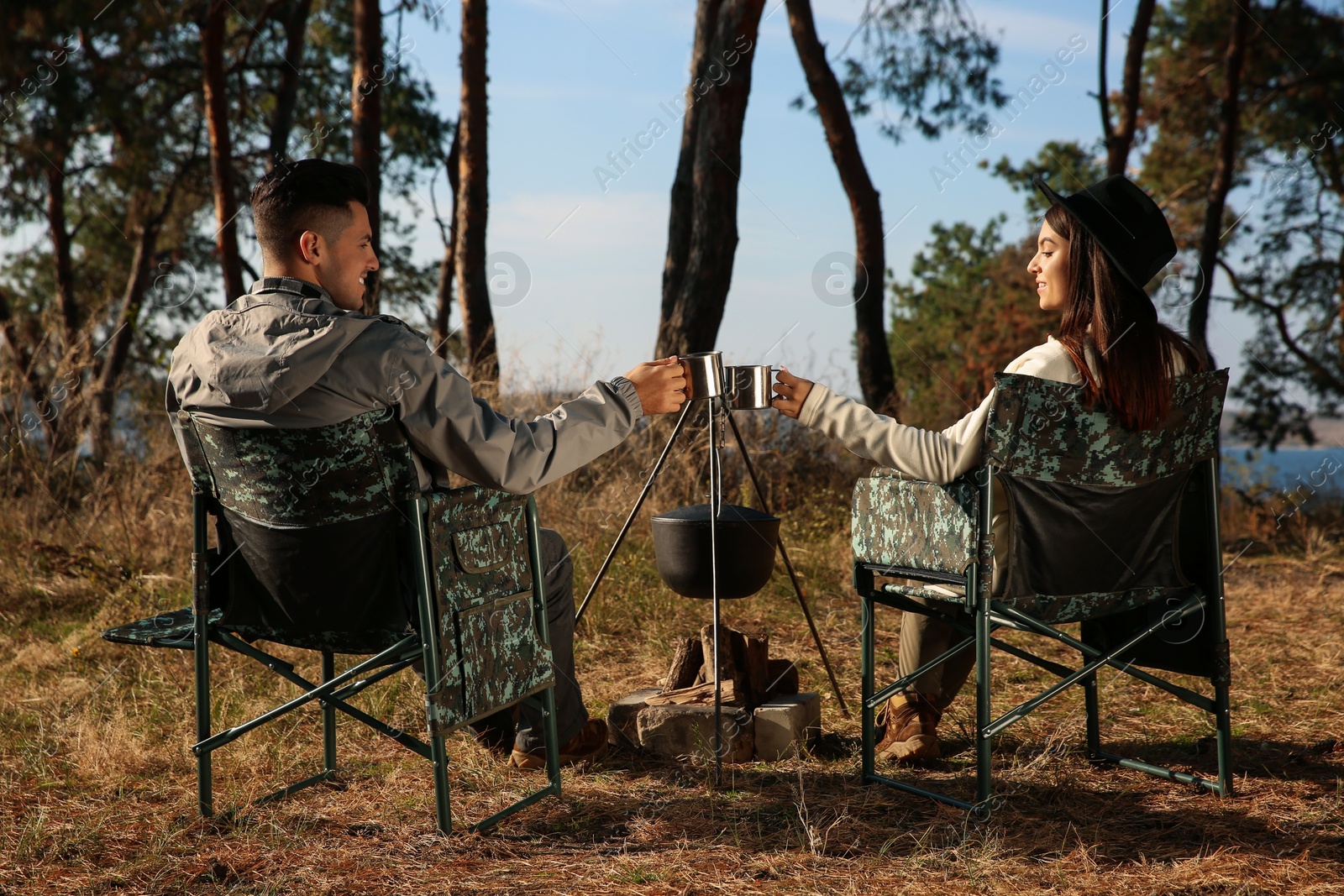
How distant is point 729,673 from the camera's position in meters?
3.71

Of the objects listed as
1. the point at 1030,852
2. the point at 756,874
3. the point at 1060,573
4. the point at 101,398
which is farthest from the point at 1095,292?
the point at 101,398

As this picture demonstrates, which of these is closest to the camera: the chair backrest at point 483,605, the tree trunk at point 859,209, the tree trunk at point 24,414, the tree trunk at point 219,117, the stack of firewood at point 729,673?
the chair backrest at point 483,605

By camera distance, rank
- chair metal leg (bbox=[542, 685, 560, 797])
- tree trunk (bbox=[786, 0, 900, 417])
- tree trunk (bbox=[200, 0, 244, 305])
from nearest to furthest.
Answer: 1. chair metal leg (bbox=[542, 685, 560, 797])
2. tree trunk (bbox=[786, 0, 900, 417])
3. tree trunk (bbox=[200, 0, 244, 305])

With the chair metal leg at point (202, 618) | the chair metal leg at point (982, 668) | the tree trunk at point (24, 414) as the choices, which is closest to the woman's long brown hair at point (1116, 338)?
the chair metal leg at point (982, 668)

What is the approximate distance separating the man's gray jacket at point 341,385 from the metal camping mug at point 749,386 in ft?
1.80

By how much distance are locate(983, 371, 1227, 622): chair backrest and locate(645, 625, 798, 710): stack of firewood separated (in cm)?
110

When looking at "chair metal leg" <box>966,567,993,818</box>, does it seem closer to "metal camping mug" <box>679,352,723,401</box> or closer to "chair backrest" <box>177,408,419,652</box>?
"metal camping mug" <box>679,352,723,401</box>

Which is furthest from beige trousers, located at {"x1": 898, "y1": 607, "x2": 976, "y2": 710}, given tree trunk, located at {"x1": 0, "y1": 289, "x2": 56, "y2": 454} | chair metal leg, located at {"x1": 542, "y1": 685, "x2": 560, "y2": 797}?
tree trunk, located at {"x1": 0, "y1": 289, "x2": 56, "y2": 454}

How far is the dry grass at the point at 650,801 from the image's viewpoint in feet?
8.44

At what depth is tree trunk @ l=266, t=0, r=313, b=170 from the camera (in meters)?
13.9

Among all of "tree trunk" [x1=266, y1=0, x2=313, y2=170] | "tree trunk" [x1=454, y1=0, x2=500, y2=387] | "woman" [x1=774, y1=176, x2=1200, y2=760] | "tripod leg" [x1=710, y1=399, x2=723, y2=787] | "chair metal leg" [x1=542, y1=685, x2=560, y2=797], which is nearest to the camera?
"woman" [x1=774, y1=176, x2=1200, y2=760]

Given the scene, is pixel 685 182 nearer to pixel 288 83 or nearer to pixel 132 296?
pixel 288 83

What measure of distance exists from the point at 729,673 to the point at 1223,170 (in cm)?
1072

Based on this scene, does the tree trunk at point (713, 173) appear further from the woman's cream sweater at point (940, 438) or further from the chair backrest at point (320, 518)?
the chair backrest at point (320, 518)
